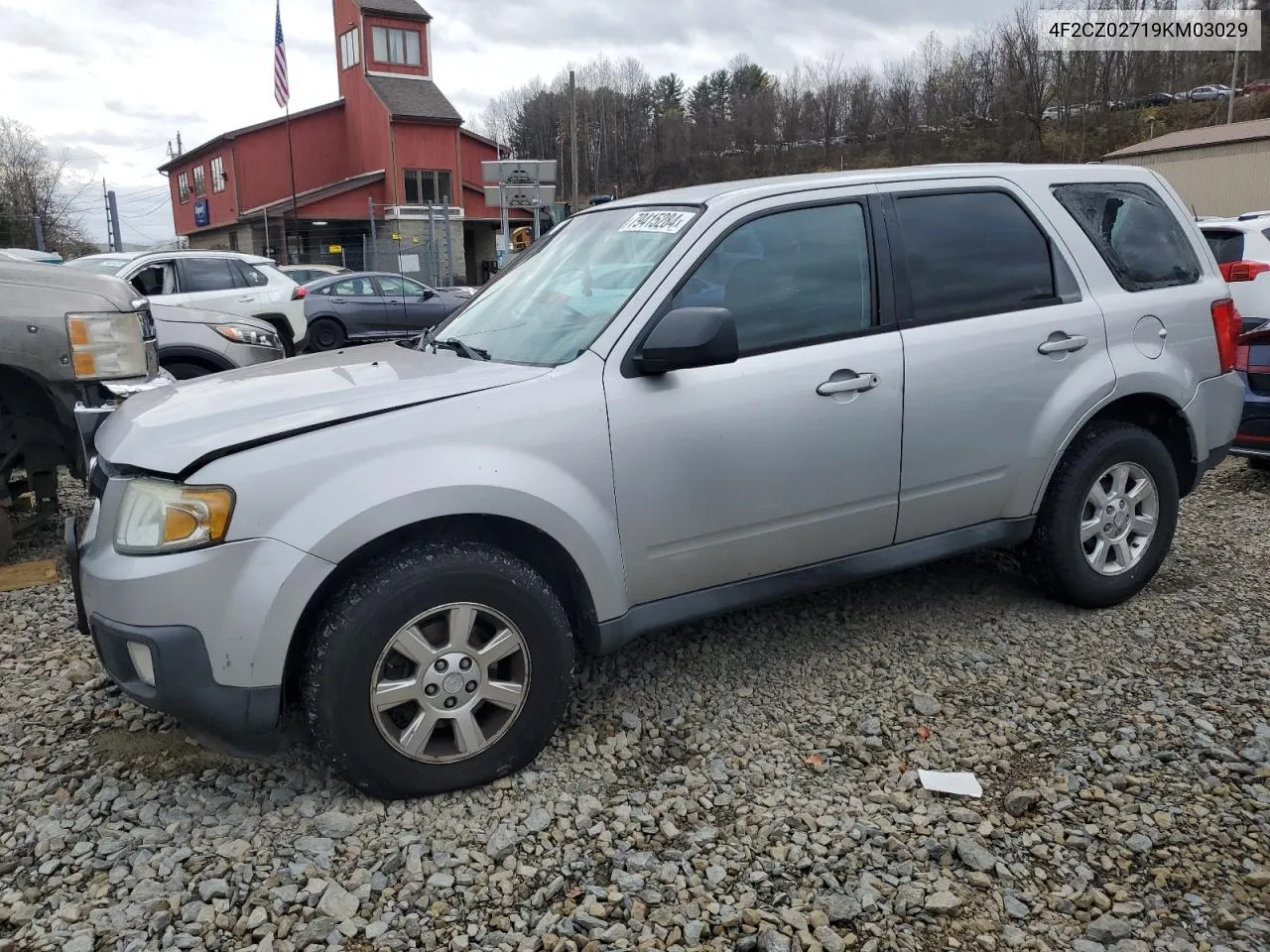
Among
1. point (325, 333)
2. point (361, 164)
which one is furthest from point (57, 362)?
point (361, 164)

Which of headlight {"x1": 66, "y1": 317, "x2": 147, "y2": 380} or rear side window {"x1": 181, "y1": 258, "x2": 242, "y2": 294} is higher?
rear side window {"x1": 181, "y1": 258, "x2": 242, "y2": 294}

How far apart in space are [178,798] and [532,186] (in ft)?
50.7

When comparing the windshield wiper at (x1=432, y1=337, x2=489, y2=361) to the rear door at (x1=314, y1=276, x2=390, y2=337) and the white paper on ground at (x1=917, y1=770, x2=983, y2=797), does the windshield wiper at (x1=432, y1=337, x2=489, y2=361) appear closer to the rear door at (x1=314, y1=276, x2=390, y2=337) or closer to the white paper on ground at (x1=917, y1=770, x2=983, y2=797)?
the white paper on ground at (x1=917, y1=770, x2=983, y2=797)

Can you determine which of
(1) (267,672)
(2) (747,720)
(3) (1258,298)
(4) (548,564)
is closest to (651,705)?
(2) (747,720)

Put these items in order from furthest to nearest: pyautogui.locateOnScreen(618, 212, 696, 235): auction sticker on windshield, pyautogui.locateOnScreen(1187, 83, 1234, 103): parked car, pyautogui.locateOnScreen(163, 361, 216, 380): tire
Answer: pyautogui.locateOnScreen(1187, 83, 1234, 103): parked car → pyautogui.locateOnScreen(163, 361, 216, 380): tire → pyautogui.locateOnScreen(618, 212, 696, 235): auction sticker on windshield

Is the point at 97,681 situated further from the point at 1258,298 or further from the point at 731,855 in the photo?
the point at 1258,298

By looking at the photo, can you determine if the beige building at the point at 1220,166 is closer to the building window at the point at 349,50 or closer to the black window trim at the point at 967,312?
the black window trim at the point at 967,312

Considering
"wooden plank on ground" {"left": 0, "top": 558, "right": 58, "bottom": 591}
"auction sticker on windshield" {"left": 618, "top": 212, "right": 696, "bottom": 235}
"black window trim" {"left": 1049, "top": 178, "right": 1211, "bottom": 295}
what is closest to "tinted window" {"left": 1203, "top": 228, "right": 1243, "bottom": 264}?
"black window trim" {"left": 1049, "top": 178, "right": 1211, "bottom": 295}

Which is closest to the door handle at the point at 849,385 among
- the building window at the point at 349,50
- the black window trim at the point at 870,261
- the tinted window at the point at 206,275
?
the black window trim at the point at 870,261

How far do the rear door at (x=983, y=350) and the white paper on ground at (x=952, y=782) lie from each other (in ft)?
3.08

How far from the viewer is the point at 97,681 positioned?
3754mm

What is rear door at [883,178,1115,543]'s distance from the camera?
357 centimetres

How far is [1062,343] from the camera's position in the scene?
3814mm

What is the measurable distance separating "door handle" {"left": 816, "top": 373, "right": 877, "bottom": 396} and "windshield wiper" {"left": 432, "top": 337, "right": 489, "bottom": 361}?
1.18 meters
